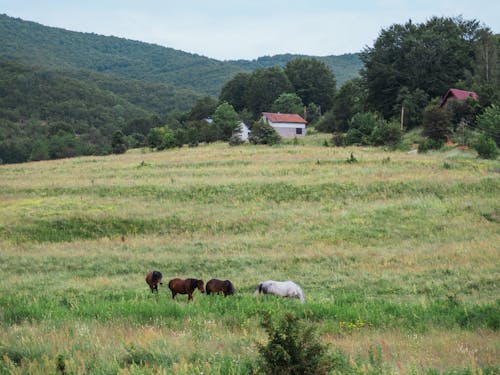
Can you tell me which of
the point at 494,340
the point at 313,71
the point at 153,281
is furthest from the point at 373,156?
the point at 313,71

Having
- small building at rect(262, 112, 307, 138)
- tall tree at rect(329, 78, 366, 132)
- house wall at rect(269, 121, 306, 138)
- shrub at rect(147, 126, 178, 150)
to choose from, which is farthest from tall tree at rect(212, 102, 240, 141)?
tall tree at rect(329, 78, 366, 132)

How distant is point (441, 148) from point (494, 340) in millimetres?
42808

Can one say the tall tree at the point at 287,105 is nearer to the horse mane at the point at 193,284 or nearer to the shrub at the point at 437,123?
the shrub at the point at 437,123

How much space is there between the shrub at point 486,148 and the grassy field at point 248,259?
2085mm

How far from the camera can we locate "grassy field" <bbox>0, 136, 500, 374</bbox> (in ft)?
21.7

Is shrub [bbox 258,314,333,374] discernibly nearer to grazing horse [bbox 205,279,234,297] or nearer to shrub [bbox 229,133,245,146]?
grazing horse [bbox 205,279,234,297]

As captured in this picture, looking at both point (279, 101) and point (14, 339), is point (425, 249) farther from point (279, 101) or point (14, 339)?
point (279, 101)

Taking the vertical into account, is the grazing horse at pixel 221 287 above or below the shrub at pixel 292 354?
below

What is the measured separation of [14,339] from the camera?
22.8 feet

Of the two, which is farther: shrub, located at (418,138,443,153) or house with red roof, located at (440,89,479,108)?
house with red roof, located at (440,89,479,108)

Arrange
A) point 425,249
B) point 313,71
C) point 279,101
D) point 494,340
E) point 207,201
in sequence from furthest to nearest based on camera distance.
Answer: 1. point 313,71
2. point 279,101
3. point 207,201
4. point 425,249
5. point 494,340

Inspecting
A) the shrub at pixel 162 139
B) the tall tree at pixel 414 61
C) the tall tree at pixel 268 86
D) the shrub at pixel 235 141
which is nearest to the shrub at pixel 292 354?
the shrub at pixel 235 141

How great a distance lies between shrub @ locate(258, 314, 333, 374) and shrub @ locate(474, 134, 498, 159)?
3800cm

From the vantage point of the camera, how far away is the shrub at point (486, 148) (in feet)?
128
